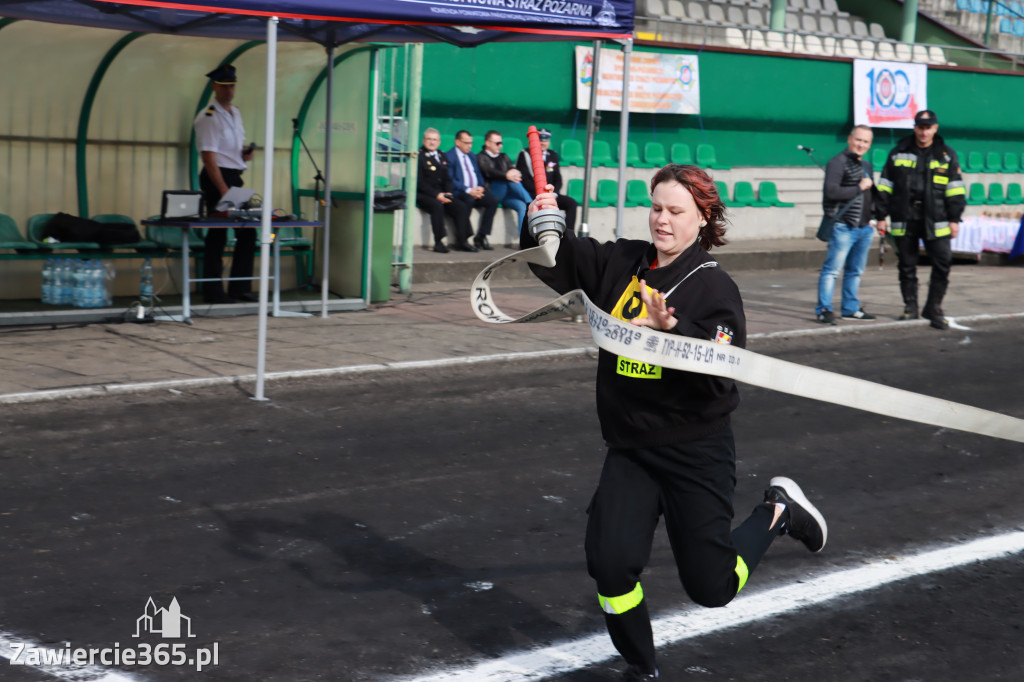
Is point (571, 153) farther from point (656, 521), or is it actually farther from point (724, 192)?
point (656, 521)

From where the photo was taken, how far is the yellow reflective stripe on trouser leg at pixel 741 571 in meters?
4.34

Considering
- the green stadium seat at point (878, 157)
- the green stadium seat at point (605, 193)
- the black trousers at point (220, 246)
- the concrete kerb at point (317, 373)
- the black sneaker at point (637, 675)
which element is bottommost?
the black sneaker at point (637, 675)

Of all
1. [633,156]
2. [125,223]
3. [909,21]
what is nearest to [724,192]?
[633,156]

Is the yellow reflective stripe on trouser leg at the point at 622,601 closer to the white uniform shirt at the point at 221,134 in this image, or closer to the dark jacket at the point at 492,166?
the white uniform shirt at the point at 221,134

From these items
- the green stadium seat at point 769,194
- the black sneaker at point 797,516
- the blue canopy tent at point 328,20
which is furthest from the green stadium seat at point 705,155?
the black sneaker at point 797,516

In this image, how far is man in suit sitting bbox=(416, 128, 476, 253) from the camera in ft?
55.9

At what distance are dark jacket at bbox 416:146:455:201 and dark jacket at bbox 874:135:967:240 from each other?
6.57 meters

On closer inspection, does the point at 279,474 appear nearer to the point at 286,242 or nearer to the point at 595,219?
the point at 286,242

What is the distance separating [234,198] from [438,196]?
18.4ft

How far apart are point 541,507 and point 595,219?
13.8m

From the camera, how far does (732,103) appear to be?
2292 cm

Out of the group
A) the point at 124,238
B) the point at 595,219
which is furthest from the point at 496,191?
the point at 124,238

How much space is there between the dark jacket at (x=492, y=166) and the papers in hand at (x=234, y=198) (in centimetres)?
634

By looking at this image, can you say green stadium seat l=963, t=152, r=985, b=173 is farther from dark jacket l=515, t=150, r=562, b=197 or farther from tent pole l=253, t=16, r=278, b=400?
tent pole l=253, t=16, r=278, b=400
